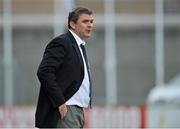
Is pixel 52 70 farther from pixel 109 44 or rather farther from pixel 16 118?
pixel 109 44

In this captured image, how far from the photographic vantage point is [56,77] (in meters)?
6.23

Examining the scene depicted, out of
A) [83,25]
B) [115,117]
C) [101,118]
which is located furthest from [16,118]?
[83,25]

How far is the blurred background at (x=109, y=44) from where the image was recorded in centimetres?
2650

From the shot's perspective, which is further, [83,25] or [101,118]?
[101,118]

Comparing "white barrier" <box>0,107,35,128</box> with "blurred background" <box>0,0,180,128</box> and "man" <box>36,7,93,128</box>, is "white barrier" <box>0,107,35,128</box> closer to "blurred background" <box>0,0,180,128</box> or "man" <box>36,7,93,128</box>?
"blurred background" <box>0,0,180,128</box>

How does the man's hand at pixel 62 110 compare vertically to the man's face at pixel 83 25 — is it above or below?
below

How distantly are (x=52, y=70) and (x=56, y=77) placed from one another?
10 cm

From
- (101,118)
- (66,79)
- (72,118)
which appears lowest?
(101,118)

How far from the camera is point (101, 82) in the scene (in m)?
26.9

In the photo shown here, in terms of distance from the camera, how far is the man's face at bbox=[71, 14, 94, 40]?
6336mm

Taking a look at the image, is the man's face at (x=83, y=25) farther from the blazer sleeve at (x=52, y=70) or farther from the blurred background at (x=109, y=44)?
the blurred background at (x=109, y=44)

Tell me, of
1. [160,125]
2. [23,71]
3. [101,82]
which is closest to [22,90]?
[23,71]

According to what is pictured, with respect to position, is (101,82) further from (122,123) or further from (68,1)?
(122,123)

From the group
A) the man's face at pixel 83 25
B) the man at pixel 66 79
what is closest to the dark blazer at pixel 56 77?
the man at pixel 66 79
